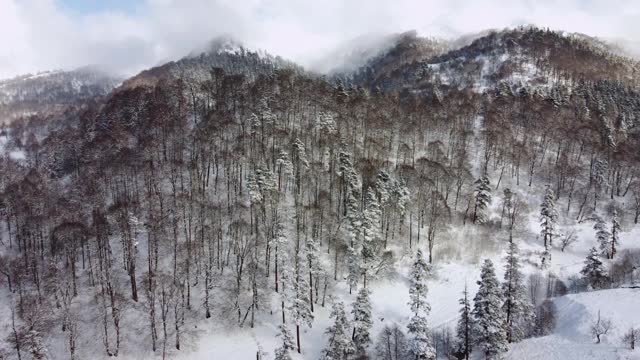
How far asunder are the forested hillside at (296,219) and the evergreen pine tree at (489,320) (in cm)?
19

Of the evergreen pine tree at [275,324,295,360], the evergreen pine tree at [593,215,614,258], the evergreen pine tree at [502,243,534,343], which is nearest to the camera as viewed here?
the evergreen pine tree at [275,324,295,360]

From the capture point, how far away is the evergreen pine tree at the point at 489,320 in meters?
50.9

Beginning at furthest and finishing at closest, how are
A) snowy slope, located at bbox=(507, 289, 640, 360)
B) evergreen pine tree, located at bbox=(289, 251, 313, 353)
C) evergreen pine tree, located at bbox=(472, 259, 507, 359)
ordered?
evergreen pine tree, located at bbox=(289, 251, 313, 353), evergreen pine tree, located at bbox=(472, 259, 507, 359), snowy slope, located at bbox=(507, 289, 640, 360)

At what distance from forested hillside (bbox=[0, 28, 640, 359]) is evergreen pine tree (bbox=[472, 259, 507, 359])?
0.19 m

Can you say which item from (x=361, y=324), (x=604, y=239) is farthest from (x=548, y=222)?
(x=361, y=324)

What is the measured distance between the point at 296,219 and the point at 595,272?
47.5 metres

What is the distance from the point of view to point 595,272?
7200cm

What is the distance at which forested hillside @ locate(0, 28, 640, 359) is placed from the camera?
6106 cm

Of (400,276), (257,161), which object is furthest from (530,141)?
(257,161)

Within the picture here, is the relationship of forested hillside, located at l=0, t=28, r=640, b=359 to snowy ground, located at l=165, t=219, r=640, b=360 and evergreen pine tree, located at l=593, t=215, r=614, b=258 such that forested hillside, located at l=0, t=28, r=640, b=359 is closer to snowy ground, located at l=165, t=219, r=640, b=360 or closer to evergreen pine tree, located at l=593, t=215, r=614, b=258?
evergreen pine tree, located at l=593, t=215, r=614, b=258

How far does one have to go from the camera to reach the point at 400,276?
77.2m

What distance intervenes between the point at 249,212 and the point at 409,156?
131 feet

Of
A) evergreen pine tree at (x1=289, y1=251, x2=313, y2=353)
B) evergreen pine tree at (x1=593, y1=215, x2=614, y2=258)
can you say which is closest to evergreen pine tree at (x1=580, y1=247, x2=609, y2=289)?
evergreen pine tree at (x1=593, y1=215, x2=614, y2=258)

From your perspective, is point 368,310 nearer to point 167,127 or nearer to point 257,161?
point 257,161
